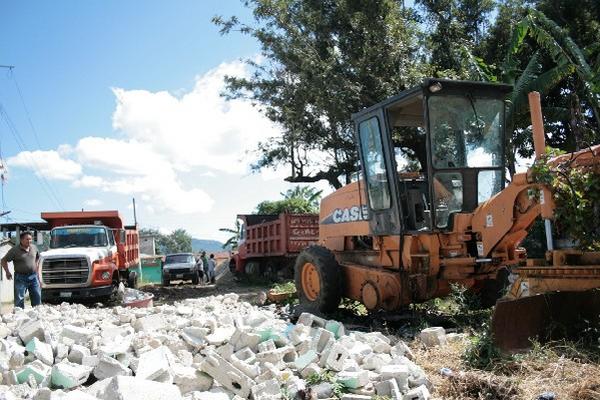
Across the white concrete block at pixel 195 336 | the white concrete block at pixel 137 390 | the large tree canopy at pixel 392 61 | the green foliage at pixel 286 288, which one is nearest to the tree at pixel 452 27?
the large tree canopy at pixel 392 61

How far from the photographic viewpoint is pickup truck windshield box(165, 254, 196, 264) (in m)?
25.7

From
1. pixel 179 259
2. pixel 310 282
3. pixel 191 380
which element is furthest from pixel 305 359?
pixel 179 259

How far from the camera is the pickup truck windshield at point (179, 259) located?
84.4 ft

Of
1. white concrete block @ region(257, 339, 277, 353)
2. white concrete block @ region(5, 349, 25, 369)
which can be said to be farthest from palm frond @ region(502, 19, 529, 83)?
white concrete block @ region(5, 349, 25, 369)

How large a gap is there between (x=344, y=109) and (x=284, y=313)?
8.70 meters

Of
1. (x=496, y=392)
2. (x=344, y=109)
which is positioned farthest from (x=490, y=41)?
(x=496, y=392)

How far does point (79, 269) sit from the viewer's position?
1441 cm

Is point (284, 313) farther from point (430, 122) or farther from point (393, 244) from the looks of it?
point (430, 122)

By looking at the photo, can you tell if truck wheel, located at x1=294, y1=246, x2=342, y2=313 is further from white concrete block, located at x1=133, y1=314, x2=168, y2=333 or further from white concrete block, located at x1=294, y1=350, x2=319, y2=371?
white concrete block, located at x1=294, y1=350, x2=319, y2=371

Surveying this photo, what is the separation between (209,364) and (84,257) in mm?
10740

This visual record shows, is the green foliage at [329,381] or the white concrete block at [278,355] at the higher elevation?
the white concrete block at [278,355]

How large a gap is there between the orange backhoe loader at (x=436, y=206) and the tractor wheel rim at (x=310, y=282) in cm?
33

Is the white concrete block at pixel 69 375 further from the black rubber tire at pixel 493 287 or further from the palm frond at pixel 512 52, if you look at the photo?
the palm frond at pixel 512 52

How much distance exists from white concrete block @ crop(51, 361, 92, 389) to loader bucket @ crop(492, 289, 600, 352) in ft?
11.8
